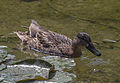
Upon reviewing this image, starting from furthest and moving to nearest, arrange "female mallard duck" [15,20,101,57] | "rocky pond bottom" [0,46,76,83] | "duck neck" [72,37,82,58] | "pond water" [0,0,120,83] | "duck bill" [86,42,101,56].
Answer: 1. "duck neck" [72,37,82,58]
2. "female mallard duck" [15,20,101,57]
3. "duck bill" [86,42,101,56]
4. "pond water" [0,0,120,83]
5. "rocky pond bottom" [0,46,76,83]

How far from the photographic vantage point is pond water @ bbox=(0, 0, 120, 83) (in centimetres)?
781

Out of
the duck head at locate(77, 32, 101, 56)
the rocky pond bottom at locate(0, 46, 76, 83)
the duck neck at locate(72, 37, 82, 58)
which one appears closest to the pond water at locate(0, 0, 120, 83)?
the rocky pond bottom at locate(0, 46, 76, 83)

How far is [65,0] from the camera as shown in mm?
13766

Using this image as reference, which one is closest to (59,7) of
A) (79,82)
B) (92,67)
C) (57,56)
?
(57,56)

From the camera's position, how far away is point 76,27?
427 inches

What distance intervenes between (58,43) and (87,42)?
91cm

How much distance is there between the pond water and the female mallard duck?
26cm

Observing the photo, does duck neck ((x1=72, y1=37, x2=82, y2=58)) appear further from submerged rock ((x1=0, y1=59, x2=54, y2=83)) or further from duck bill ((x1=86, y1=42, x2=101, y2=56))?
submerged rock ((x1=0, y1=59, x2=54, y2=83))

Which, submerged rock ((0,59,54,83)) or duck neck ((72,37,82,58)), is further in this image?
duck neck ((72,37,82,58))

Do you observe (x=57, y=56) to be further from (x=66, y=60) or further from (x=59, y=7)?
(x=59, y=7)

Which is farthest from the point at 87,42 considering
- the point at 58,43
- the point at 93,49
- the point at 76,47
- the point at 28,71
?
the point at 28,71

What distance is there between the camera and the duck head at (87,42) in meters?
8.53

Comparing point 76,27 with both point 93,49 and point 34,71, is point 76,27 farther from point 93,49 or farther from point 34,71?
point 34,71

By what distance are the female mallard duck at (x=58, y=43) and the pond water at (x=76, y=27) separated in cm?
26
